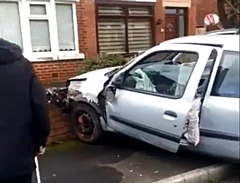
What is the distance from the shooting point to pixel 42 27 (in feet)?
33.1

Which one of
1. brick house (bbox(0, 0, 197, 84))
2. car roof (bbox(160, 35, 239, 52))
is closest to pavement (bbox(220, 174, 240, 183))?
car roof (bbox(160, 35, 239, 52))

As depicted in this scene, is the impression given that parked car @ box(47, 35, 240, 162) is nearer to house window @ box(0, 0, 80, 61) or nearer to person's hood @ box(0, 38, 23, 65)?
person's hood @ box(0, 38, 23, 65)

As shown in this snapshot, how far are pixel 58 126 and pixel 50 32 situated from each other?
199 inches

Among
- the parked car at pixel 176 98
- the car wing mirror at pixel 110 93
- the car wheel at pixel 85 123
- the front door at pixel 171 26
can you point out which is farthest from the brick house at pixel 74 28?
the car wing mirror at pixel 110 93

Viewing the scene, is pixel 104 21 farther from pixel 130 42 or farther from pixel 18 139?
pixel 18 139

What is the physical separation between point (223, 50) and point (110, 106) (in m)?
1.71

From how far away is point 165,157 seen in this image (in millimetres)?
4965

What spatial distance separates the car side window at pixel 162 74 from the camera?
14.3 ft

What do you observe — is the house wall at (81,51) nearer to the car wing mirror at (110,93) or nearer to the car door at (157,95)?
the car wing mirror at (110,93)

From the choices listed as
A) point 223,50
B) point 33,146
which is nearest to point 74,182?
point 33,146

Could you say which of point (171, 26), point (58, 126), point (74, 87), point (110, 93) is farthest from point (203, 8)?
point (110, 93)

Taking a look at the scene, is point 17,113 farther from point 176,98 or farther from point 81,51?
point 81,51

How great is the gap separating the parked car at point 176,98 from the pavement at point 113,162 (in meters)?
0.30

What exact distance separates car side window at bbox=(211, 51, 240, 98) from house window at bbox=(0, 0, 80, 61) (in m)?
6.64
